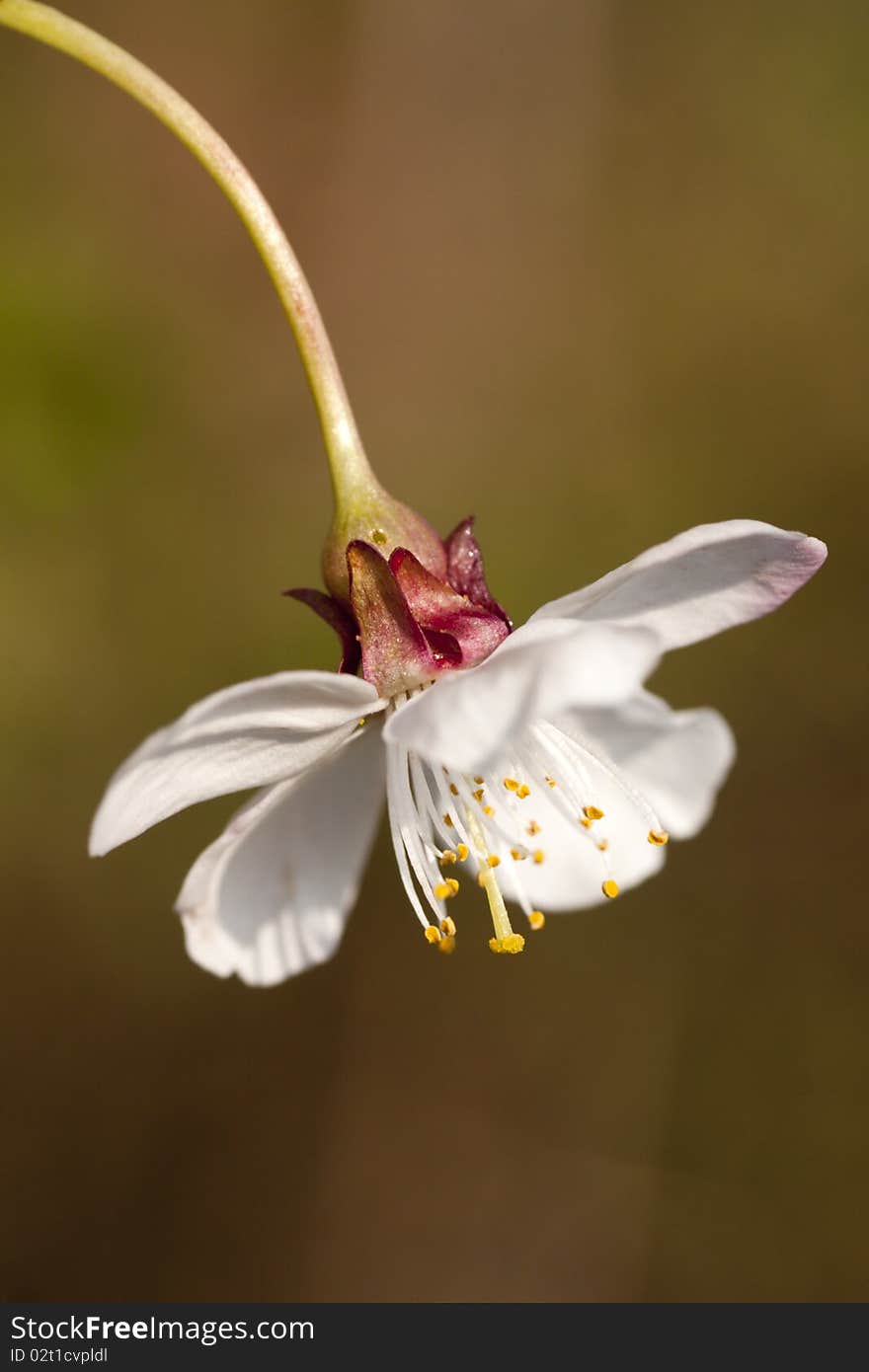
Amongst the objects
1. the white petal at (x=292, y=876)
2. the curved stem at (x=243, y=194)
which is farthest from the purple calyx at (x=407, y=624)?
the white petal at (x=292, y=876)

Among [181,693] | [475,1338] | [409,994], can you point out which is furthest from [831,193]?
[475,1338]

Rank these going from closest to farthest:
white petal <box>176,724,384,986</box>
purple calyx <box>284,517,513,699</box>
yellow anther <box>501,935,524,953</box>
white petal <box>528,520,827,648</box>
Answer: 1. white petal <box>528,520,827,648</box>
2. purple calyx <box>284,517,513,699</box>
3. yellow anther <box>501,935,524,953</box>
4. white petal <box>176,724,384,986</box>

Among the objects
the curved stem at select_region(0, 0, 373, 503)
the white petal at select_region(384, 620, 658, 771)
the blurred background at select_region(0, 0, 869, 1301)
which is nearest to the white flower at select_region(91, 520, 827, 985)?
the white petal at select_region(384, 620, 658, 771)

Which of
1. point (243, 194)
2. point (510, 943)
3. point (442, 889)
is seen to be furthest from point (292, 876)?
point (243, 194)

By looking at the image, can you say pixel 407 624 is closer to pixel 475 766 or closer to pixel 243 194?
pixel 475 766

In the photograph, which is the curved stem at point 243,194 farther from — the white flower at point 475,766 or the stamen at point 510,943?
the stamen at point 510,943

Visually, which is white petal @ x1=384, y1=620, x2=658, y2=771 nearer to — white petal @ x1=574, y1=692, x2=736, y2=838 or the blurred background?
white petal @ x1=574, y1=692, x2=736, y2=838

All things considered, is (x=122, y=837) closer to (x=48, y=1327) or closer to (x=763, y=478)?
(x=48, y=1327)
